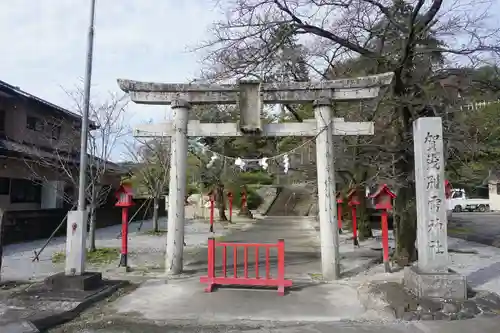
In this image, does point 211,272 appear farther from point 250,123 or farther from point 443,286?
point 443,286

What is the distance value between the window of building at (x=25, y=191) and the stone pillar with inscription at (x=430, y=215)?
56.8 ft

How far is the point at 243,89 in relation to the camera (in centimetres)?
1055

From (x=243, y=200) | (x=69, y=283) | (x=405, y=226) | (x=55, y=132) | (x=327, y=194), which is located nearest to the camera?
(x=69, y=283)

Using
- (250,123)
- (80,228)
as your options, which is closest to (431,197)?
(250,123)

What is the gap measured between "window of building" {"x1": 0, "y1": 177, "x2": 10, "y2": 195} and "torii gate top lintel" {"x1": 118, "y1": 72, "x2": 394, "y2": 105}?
36.2 feet

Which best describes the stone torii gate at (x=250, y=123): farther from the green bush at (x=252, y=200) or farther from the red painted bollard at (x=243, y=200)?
the green bush at (x=252, y=200)

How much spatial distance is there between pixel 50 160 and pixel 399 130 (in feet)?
47.3

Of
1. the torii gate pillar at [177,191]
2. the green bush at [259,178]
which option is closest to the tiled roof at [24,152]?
the torii gate pillar at [177,191]

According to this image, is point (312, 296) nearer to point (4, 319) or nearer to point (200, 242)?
point (4, 319)

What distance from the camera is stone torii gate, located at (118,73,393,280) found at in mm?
10211

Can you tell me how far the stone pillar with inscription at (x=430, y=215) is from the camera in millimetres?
7562

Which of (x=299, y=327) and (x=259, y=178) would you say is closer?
(x=299, y=327)

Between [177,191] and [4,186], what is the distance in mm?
12037

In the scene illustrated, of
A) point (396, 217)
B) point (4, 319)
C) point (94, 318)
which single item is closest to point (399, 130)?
point (396, 217)
